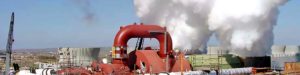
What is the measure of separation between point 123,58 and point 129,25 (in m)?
2.52

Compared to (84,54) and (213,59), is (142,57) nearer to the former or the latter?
(213,59)

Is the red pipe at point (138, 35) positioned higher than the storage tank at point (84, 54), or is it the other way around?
the red pipe at point (138, 35)

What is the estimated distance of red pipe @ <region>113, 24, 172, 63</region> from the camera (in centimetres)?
3612

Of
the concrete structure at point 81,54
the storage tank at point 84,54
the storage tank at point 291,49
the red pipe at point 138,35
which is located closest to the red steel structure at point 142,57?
the red pipe at point 138,35

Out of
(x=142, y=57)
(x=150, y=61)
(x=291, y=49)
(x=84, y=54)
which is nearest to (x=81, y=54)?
(x=84, y=54)

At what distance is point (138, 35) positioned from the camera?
3719 centimetres

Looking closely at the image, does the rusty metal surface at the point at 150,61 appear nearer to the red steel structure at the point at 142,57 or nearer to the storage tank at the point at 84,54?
the red steel structure at the point at 142,57

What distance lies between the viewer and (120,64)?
36.2m

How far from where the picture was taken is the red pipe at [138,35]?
119 feet

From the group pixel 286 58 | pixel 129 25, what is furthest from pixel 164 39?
pixel 286 58

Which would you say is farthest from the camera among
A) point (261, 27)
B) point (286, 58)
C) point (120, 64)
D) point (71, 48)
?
point (71, 48)

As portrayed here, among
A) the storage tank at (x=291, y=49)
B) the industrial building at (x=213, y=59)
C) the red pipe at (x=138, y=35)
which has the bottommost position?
the industrial building at (x=213, y=59)

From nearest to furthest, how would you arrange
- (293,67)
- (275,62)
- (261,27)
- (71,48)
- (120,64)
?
(120,64) → (293,67) → (261,27) → (275,62) → (71,48)

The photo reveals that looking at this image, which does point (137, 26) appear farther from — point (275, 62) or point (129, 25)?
point (275, 62)
